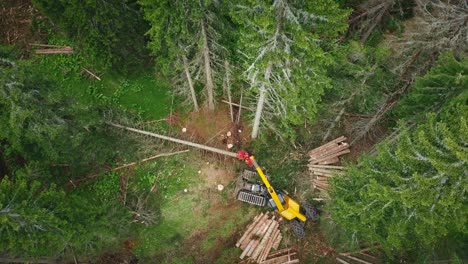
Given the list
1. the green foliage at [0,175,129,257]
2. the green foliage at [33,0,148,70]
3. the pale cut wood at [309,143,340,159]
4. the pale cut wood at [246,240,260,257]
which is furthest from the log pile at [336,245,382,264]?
the green foliage at [33,0,148,70]

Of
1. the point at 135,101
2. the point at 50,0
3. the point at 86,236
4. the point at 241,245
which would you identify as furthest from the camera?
the point at 135,101

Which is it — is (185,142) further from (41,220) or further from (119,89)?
(41,220)

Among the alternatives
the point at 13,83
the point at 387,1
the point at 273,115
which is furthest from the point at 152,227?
the point at 387,1

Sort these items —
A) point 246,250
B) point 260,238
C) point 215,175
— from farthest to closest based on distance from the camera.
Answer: point 215,175, point 260,238, point 246,250

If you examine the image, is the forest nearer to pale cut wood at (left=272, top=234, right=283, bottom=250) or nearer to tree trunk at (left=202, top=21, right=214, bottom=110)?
tree trunk at (left=202, top=21, right=214, bottom=110)

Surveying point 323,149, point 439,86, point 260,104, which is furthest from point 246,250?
point 439,86

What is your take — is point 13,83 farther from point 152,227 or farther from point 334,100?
point 334,100
